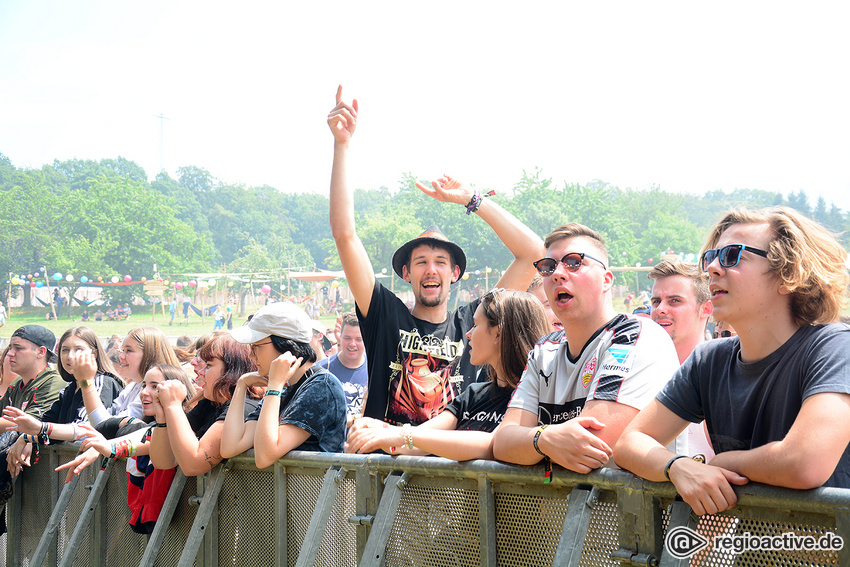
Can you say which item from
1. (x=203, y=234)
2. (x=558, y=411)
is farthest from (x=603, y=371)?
(x=203, y=234)

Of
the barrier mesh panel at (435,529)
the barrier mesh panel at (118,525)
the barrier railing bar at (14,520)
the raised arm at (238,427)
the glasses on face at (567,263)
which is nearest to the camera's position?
the barrier mesh panel at (435,529)

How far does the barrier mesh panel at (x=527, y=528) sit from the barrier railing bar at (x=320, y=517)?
897 mm

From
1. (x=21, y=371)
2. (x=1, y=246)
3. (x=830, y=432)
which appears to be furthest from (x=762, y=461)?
(x=1, y=246)

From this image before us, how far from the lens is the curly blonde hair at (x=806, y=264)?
2125 millimetres

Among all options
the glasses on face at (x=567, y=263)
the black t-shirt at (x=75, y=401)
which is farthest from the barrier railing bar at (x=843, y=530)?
the black t-shirt at (x=75, y=401)

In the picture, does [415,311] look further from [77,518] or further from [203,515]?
[77,518]

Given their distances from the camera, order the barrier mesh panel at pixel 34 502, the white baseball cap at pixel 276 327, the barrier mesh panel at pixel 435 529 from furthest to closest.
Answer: the barrier mesh panel at pixel 34 502, the white baseball cap at pixel 276 327, the barrier mesh panel at pixel 435 529

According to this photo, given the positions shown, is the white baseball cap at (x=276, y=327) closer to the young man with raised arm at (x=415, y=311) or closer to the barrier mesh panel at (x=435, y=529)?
the young man with raised arm at (x=415, y=311)

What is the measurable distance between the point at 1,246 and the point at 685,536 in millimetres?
85596

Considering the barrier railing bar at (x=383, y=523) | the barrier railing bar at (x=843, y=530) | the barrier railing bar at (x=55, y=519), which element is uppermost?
the barrier railing bar at (x=843, y=530)

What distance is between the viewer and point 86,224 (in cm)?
8212

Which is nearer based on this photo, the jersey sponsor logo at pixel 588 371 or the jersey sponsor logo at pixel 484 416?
the jersey sponsor logo at pixel 588 371

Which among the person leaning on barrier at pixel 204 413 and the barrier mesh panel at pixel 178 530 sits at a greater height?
the person leaning on barrier at pixel 204 413

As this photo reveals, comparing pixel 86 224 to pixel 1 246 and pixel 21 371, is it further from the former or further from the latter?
pixel 21 371
